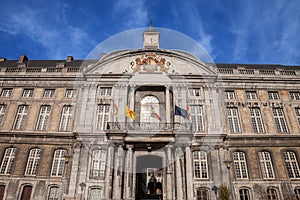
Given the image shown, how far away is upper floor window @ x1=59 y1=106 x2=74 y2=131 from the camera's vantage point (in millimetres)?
20594

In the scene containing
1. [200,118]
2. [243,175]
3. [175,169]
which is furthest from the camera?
[200,118]

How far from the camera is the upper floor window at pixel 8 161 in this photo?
Result: 62.2 feet

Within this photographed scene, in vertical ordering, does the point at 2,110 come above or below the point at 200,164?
above

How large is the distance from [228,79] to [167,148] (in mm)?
10601

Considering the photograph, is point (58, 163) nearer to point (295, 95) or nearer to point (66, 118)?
point (66, 118)

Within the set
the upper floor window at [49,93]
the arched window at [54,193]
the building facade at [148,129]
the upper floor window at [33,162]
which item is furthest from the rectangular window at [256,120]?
the upper floor window at [49,93]

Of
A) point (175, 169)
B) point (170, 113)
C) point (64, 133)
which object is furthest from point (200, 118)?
point (64, 133)

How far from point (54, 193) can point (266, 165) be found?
19.1 meters

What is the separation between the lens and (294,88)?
22.6 meters

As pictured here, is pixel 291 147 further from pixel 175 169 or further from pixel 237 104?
pixel 175 169

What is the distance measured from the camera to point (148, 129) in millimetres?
18594

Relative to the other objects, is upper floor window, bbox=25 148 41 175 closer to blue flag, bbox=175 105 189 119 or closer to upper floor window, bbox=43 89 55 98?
upper floor window, bbox=43 89 55 98

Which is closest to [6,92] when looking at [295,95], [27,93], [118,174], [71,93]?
[27,93]

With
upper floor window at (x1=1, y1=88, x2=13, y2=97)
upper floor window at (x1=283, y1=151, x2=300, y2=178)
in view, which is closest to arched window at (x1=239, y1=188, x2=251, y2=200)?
upper floor window at (x1=283, y1=151, x2=300, y2=178)
